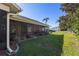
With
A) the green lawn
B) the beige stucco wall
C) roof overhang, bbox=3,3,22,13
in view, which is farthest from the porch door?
the green lawn

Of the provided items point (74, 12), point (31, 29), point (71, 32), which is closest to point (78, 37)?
point (71, 32)

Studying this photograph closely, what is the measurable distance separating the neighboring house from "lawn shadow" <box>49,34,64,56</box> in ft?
1.23

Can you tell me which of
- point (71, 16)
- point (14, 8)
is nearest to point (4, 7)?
point (14, 8)

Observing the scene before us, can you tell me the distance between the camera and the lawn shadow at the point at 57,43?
6609 millimetres

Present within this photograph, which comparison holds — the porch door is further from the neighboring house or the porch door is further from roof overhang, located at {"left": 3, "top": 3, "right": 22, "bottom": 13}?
roof overhang, located at {"left": 3, "top": 3, "right": 22, "bottom": 13}

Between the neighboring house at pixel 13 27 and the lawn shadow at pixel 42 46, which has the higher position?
the neighboring house at pixel 13 27

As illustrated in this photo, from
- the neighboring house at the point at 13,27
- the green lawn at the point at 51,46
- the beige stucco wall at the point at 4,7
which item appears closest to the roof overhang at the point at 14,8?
the neighboring house at the point at 13,27

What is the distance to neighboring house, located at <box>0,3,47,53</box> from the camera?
6551 millimetres

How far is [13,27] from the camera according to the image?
6645 millimetres

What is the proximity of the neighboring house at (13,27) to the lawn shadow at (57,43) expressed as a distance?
376mm

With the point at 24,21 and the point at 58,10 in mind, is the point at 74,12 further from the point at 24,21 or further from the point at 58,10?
the point at 24,21

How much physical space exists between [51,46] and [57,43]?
20cm

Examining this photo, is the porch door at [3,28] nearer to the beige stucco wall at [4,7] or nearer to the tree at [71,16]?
the beige stucco wall at [4,7]

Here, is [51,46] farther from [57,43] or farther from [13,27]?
[13,27]
